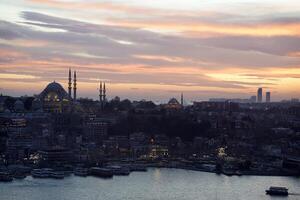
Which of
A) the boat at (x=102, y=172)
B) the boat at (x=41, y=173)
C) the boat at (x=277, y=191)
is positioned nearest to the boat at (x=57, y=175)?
the boat at (x=41, y=173)

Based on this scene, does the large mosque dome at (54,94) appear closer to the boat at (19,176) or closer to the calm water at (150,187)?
the calm water at (150,187)

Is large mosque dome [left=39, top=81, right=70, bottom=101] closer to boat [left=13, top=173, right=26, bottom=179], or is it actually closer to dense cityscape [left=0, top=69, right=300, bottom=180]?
dense cityscape [left=0, top=69, right=300, bottom=180]

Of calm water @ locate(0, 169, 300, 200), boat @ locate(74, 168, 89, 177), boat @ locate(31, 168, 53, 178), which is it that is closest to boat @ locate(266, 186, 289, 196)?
calm water @ locate(0, 169, 300, 200)

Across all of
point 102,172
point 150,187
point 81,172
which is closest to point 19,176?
point 81,172

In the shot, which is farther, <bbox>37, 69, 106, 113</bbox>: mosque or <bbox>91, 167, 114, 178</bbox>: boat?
<bbox>37, 69, 106, 113</bbox>: mosque

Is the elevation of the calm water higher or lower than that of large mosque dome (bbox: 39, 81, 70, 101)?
lower

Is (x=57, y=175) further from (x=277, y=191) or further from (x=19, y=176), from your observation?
(x=277, y=191)

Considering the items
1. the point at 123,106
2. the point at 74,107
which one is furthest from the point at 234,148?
the point at 123,106
